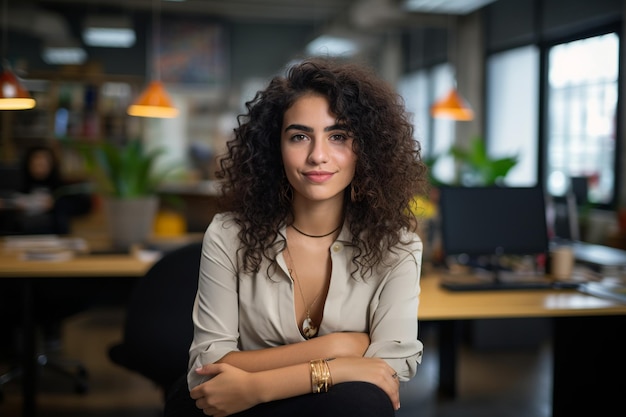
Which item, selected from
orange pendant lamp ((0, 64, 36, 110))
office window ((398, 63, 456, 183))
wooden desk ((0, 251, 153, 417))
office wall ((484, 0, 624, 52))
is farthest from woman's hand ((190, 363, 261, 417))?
office window ((398, 63, 456, 183))

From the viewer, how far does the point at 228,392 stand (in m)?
1.64

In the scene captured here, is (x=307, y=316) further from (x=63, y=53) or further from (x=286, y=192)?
(x=63, y=53)

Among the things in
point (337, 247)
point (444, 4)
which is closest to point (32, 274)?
point (337, 247)

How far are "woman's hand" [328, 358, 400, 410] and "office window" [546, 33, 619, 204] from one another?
4.81 metres

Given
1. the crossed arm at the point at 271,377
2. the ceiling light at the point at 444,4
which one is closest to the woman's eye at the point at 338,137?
the crossed arm at the point at 271,377

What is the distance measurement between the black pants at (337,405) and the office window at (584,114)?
4905 mm

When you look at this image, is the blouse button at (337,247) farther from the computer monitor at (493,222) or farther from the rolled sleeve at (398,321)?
the computer monitor at (493,222)

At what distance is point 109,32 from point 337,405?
8.95m

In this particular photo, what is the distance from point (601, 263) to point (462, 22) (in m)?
6.50

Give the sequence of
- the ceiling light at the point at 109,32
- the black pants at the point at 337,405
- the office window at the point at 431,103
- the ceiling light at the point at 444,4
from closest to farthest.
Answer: the black pants at the point at 337,405
the ceiling light at the point at 444,4
the ceiling light at the point at 109,32
the office window at the point at 431,103

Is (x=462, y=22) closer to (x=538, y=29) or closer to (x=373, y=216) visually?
(x=538, y=29)

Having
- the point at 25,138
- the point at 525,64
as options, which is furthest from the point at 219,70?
the point at 525,64

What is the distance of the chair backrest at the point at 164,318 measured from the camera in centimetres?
262

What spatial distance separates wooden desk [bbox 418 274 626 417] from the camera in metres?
2.60
